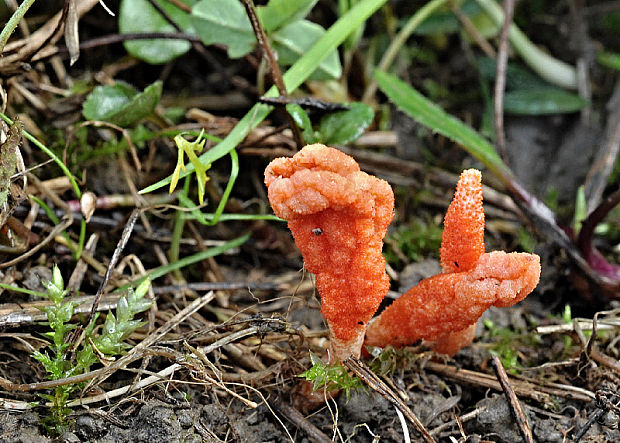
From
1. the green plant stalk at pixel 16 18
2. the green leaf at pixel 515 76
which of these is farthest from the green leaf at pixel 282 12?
the green leaf at pixel 515 76

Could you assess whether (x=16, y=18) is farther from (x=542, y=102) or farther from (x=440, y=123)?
(x=542, y=102)

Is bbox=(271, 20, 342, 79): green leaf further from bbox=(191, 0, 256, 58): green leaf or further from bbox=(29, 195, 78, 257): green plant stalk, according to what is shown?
bbox=(29, 195, 78, 257): green plant stalk

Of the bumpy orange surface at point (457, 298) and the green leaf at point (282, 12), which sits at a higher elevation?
the green leaf at point (282, 12)

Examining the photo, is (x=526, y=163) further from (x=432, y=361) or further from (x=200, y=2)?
(x=200, y=2)

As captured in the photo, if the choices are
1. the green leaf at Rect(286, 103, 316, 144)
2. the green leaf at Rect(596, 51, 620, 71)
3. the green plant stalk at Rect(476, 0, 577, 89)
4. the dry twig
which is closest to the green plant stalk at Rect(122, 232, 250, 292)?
the green leaf at Rect(286, 103, 316, 144)

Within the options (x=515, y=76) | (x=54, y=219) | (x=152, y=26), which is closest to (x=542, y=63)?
(x=515, y=76)

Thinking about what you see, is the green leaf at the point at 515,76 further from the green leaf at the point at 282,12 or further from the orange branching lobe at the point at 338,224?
the orange branching lobe at the point at 338,224

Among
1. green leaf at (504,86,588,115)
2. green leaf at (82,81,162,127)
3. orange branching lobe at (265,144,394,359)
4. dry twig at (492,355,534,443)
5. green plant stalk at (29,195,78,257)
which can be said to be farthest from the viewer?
green leaf at (504,86,588,115)
